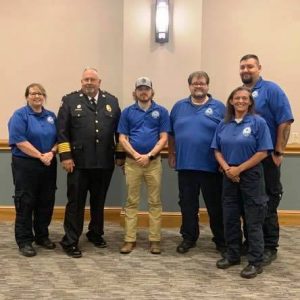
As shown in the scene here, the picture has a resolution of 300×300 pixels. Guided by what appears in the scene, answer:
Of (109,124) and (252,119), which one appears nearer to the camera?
(252,119)

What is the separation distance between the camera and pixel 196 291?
2811mm

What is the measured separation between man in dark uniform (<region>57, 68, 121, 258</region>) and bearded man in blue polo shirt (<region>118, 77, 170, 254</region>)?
14 centimetres

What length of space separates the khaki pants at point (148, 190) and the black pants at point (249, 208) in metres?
0.62

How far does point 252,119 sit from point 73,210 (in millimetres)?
1573

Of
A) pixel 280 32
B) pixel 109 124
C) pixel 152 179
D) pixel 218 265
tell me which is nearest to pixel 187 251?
pixel 218 265

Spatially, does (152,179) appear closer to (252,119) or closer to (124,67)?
(252,119)

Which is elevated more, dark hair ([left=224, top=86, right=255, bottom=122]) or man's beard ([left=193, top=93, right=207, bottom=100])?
man's beard ([left=193, top=93, right=207, bottom=100])

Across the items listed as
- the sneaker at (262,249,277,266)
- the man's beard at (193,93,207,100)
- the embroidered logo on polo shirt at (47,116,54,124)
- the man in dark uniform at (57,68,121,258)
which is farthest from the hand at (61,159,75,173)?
the sneaker at (262,249,277,266)

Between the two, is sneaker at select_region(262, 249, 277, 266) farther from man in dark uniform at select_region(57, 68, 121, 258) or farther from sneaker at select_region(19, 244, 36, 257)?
sneaker at select_region(19, 244, 36, 257)

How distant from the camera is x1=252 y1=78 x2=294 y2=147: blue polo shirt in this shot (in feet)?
10.6

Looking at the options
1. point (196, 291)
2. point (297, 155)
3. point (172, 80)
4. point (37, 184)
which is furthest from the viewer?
point (297, 155)

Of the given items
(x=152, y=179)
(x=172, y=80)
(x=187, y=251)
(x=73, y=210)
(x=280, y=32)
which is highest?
(x=280, y=32)

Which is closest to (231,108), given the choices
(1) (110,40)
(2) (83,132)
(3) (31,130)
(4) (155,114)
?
(4) (155,114)

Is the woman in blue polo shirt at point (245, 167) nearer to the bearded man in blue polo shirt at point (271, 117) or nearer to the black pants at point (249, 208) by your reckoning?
the black pants at point (249, 208)
